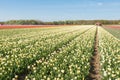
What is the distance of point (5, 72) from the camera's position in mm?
8648

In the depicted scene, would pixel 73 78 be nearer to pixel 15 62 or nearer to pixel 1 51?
pixel 15 62

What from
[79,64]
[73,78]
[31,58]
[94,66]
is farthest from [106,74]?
[31,58]

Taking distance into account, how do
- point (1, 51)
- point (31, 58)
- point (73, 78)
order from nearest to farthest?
point (73, 78), point (31, 58), point (1, 51)

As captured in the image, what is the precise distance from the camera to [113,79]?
8438 mm

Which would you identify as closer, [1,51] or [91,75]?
[91,75]

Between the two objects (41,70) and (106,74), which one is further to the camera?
(41,70)

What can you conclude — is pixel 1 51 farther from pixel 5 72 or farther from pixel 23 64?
pixel 5 72

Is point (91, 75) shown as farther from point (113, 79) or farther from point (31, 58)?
point (31, 58)

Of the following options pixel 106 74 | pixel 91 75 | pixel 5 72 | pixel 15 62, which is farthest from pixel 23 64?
pixel 106 74

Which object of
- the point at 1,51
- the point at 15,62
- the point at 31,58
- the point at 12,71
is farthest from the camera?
the point at 1,51

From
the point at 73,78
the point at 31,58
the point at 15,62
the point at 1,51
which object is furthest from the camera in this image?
the point at 1,51

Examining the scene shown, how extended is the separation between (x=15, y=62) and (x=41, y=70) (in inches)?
61.0

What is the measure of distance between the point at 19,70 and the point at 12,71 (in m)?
0.39

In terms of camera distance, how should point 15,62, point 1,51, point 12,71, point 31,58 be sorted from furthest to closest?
point 1,51 < point 31,58 < point 15,62 < point 12,71
